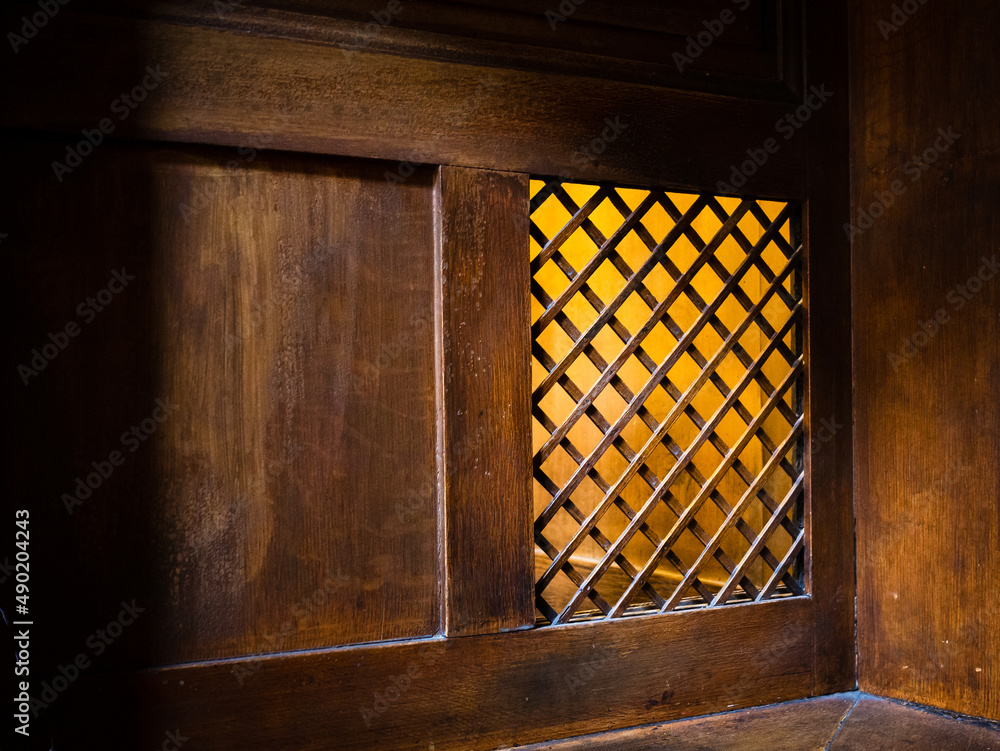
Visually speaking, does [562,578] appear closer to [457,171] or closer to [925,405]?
[925,405]

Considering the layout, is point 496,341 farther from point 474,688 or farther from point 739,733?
point 739,733

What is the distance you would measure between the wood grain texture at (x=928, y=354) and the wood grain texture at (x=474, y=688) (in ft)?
0.94

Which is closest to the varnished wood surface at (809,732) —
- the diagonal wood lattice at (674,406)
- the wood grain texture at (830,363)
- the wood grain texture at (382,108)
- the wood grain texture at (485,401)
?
the wood grain texture at (830,363)

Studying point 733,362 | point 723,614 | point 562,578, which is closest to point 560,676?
point 723,614

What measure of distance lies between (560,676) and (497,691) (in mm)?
159

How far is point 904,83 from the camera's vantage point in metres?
2.02

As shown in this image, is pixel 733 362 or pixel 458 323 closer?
pixel 458 323

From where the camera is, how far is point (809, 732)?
1826mm

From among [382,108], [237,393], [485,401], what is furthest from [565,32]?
[237,393]

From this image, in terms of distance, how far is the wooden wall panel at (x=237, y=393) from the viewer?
59.4 inches

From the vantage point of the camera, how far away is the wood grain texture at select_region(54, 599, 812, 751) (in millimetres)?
1544

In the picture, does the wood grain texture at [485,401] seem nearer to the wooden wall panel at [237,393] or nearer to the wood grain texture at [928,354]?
the wooden wall panel at [237,393]

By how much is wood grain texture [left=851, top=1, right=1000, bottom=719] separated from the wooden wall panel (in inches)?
47.7

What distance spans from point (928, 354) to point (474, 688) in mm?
1395
